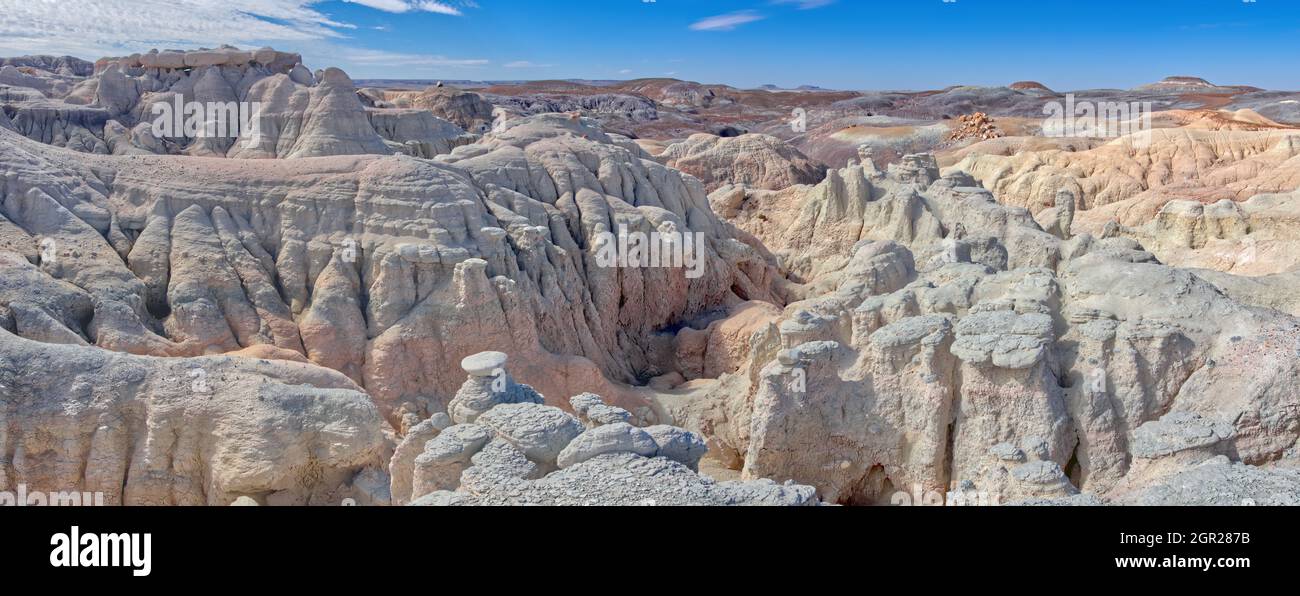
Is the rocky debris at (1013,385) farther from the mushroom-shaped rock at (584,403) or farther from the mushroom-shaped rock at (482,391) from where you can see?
the mushroom-shaped rock at (482,391)

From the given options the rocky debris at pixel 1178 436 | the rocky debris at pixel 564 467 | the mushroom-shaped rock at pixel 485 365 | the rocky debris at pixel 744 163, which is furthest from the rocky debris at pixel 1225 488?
the rocky debris at pixel 744 163

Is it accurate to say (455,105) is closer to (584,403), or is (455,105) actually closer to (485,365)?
(485,365)

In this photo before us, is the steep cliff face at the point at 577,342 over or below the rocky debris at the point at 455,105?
below

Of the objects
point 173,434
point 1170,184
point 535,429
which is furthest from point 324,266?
point 1170,184

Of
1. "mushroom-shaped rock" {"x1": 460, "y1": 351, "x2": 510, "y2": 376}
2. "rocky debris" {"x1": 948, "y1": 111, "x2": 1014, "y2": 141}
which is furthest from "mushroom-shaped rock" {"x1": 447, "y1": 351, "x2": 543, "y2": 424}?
"rocky debris" {"x1": 948, "y1": 111, "x2": 1014, "y2": 141}

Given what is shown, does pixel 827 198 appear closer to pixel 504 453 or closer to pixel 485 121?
pixel 504 453
